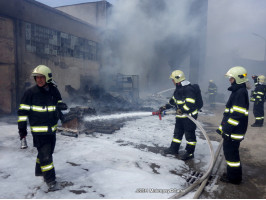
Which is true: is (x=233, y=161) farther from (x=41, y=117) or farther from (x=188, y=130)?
(x=41, y=117)

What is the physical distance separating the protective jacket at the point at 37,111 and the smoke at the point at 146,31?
13605mm

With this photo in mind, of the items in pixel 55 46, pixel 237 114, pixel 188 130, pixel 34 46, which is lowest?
pixel 188 130

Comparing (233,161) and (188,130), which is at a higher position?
(188,130)

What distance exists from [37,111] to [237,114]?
3.06 m

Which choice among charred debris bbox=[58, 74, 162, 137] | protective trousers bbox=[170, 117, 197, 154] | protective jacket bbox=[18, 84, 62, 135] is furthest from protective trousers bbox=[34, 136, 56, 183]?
protective trousers bbox=[170, 117, 197, 154]

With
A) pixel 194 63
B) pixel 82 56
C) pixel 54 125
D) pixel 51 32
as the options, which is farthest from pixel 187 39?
pixel 54 125

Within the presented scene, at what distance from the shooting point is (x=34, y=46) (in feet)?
34.8

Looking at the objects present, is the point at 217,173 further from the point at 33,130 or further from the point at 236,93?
the point at 33,130

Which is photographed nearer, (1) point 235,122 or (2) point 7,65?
(1) point 235,122

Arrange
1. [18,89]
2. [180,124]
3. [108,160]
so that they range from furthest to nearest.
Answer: [18,89] → [180,124] → [108,160]

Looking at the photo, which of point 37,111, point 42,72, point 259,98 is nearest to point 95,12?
point 259,98

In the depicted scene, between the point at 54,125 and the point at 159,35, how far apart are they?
16.5 metres

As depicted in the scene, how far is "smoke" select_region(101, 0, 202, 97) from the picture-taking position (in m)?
16.7

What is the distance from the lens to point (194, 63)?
1811 centimetres
